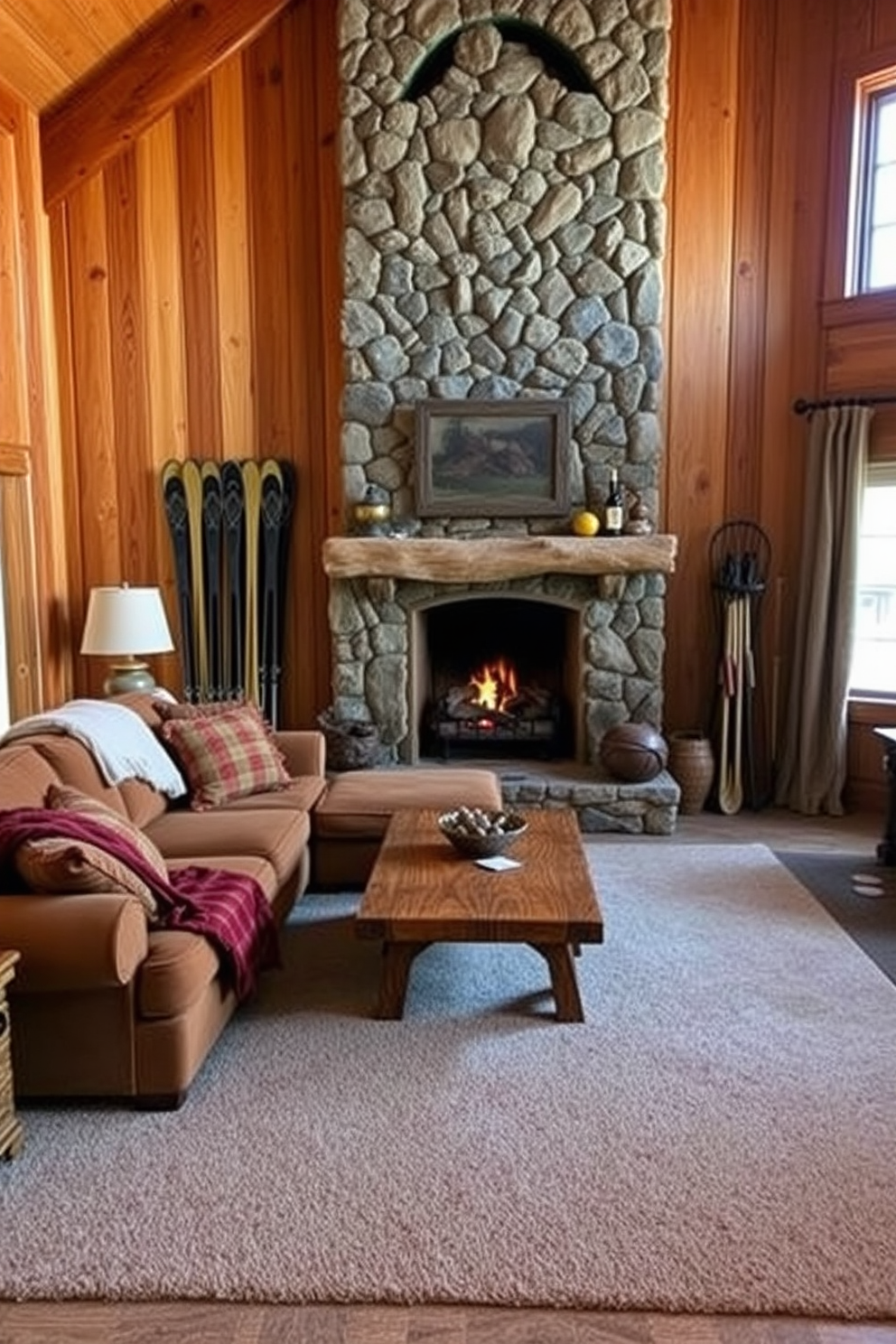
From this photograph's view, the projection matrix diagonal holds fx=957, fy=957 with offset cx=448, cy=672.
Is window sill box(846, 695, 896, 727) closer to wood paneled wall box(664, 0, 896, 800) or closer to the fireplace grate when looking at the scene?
wood paneled wall box(664, 0, 896, 800)

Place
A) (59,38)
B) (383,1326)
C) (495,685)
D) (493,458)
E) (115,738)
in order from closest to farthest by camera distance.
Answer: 1. (383,1326)
2. (115,738)
3. (59,38)
4. (493,458)
5. (495,685)

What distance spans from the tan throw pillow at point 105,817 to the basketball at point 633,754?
256cm

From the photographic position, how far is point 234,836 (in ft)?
11.1

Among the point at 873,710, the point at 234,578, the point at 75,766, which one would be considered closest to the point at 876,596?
the point at 873,710

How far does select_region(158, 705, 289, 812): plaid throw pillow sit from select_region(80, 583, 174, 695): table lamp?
0.85m

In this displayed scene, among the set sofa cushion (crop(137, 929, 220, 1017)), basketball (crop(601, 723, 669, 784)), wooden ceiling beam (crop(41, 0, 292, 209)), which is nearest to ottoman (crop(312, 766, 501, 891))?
basketball (crop(601, 723, 669, 784))

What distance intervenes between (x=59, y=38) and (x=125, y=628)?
278 cm

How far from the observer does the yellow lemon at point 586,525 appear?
4.95 m

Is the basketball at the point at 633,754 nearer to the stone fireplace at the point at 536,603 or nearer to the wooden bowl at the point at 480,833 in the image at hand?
the stone fireplace at the point at 536,603

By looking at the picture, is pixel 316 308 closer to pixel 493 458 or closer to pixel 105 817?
pixel 493 458

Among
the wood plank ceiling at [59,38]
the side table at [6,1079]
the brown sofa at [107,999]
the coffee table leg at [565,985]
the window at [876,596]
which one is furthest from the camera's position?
the window at [876,596]

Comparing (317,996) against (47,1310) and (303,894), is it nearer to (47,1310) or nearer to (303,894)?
(303,894)

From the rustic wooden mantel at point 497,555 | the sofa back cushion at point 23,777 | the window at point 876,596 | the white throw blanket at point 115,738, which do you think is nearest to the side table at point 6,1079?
the sofa back cushion at point 23,777

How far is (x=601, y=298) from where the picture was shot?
494 cm
